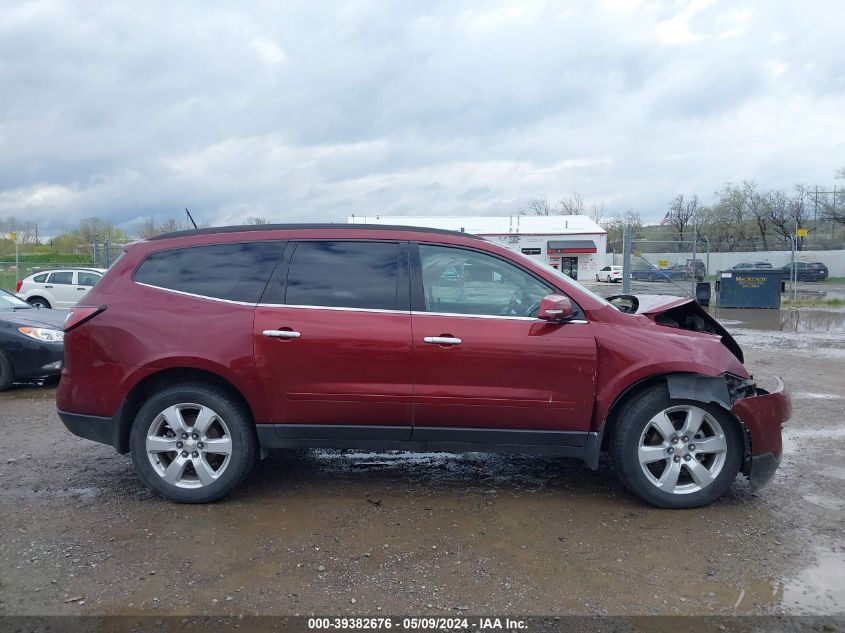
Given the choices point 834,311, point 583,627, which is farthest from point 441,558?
point 834,311

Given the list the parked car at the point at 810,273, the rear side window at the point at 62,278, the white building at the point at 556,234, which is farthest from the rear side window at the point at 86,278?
the parked car at the point at 810,273

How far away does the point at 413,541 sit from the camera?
3.67 meters

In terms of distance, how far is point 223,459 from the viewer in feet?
13.8

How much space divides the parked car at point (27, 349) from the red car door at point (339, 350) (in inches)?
207

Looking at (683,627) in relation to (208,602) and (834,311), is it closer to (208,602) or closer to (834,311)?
(208,602)

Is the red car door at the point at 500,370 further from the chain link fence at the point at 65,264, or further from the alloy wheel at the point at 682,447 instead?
the chain link fence at the point at 65,264

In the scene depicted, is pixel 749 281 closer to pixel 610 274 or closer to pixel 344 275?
pixel 344 275

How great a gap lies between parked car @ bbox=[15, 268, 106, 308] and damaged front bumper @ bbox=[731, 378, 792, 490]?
18474 mm

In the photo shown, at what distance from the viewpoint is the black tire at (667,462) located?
403cm

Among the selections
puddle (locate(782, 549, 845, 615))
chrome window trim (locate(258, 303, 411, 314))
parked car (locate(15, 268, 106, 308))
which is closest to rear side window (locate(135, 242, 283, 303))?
chrome window trim (locate(258, 303, 411, 314))

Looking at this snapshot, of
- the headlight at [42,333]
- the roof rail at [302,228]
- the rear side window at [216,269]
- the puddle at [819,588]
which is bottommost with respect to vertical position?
the puddle at [819,588]

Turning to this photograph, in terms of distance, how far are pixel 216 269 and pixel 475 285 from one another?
175 centimetres

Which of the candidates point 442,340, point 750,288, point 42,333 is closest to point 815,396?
point 442,340

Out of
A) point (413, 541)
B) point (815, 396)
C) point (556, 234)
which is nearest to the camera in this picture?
point (413, 541)
